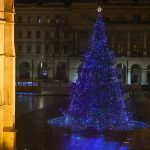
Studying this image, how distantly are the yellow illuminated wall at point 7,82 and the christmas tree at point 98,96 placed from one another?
11.6 meters

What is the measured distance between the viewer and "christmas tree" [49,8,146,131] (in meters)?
28.2

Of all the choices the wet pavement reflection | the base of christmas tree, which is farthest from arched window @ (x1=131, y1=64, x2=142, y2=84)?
the base of christmas tree

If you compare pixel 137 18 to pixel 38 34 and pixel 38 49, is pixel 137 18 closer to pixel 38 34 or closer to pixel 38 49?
pixel 38 34

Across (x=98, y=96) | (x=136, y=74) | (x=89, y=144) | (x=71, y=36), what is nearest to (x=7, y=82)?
(x=89, y=144)

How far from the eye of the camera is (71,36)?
9175cm

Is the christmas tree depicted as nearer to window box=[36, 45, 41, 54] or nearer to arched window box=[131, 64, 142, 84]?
arched window box=[131, 64, 142, 84]

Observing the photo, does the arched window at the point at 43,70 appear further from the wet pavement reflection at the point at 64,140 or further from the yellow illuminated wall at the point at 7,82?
the yellow illuminated wall at the point at 7,82

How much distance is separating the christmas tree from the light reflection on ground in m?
2.36

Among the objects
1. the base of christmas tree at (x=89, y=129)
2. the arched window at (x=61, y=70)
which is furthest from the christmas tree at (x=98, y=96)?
the arched window at (x=61, y=70)

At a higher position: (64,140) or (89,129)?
(89,129)

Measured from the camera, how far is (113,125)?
2819 cm

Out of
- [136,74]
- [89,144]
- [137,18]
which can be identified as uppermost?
[137,18]

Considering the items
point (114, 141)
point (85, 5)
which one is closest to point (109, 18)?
point (85, 5)

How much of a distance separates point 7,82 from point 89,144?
27.4 feet
